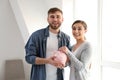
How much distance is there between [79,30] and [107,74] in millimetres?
1056

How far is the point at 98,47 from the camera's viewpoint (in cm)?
295

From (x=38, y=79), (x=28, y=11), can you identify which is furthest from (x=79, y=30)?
(x=28, y=11)

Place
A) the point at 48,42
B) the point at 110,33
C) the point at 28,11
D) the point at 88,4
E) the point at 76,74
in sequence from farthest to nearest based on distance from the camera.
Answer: the point at 28,11
the point at 88,4
the point at 110,33
the point at 48,42
the point at 76,74

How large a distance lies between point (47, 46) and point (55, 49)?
0.27 feet

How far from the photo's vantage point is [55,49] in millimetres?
2221

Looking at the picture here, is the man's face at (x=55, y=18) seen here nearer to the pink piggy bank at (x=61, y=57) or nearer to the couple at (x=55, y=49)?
the couple at (x=55, y=49)

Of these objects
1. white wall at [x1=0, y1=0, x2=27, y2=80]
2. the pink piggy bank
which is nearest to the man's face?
the pink piggy bank

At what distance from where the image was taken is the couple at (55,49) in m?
2.01

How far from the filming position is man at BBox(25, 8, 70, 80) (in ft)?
7.09

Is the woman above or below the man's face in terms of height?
below

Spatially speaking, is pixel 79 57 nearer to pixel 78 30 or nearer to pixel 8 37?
pixel 78 30

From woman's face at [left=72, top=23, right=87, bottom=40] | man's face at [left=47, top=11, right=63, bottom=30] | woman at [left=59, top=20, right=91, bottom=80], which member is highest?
man's face at [left=47, top=11, right=63, bottom=30]

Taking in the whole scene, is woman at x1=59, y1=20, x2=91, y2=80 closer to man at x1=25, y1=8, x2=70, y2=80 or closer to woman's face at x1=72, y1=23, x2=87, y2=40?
woman's face at x1=72, y1=23, x2=87, y2=40

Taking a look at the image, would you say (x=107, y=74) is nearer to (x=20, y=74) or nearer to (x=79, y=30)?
(x=79, y=30)
